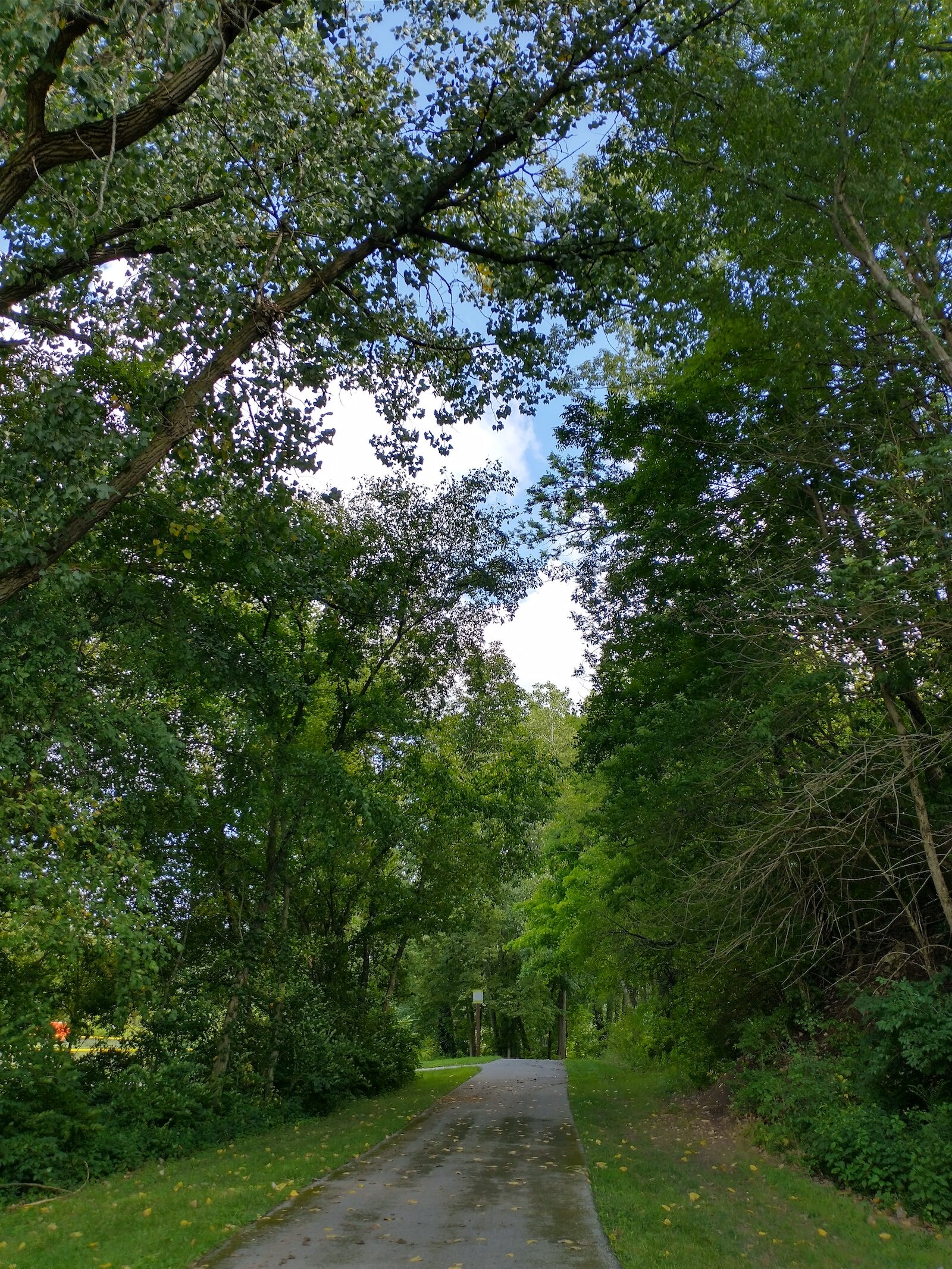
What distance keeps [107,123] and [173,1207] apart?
28.9 feet

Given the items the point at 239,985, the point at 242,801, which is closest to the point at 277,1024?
the point at 239,985

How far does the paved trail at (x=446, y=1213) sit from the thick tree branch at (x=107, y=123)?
7.73 m

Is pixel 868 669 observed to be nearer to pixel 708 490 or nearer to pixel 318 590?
pixel 708 490

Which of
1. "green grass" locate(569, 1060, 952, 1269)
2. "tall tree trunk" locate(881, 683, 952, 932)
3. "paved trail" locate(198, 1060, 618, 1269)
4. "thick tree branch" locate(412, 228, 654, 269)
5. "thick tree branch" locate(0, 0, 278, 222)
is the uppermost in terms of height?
"thick tree branch" locate(412, 228, 654, 269)

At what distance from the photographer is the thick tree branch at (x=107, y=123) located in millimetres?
5438

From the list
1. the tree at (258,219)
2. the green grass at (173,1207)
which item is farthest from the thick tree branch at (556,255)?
the green grass at (173,1207)

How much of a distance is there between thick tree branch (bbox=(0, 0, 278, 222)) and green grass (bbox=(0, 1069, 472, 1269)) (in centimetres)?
748

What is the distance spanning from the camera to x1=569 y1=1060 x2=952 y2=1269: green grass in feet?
19.3

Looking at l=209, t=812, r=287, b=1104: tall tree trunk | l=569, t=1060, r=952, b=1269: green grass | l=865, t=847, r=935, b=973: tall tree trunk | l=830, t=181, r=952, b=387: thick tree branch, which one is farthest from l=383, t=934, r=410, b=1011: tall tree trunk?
l=830, t=181, r=952, b=387: thick tree branch

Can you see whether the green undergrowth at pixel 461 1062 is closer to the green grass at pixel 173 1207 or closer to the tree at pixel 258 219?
the green grass at pixel 173 1207

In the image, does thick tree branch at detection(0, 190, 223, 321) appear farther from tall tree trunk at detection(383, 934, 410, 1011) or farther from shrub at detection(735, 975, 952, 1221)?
tall tree trunk at detection(383, 934, 410, 1011)

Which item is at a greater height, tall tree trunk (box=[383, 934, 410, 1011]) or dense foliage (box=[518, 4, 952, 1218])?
dense foliage (box=[518, 4, 952, 1218])

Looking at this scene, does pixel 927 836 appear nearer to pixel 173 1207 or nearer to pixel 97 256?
pixel 173 1207

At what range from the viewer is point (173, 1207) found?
713 cm
